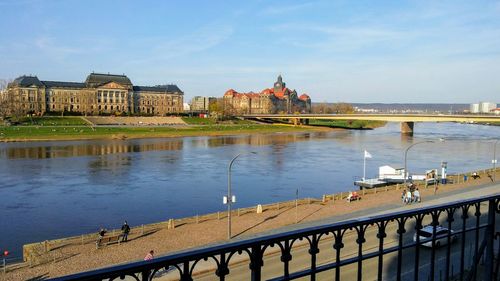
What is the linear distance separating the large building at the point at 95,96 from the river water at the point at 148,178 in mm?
71333

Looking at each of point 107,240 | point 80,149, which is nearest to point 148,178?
point 107,240

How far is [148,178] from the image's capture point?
142 feet

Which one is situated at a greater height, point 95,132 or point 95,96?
point 95,96

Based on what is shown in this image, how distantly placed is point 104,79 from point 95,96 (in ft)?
31.0

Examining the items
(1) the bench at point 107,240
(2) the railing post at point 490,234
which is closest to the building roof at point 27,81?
(1) the bench at point 107,240

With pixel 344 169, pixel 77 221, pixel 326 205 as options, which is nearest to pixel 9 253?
pixel 77 221

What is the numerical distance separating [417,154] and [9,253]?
60.7m

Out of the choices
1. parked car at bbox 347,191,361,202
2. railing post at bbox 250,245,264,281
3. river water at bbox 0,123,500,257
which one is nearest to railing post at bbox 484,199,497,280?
railing post at bbox 250,245,264,281

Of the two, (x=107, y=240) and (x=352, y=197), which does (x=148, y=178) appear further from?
(x=107, y=240)

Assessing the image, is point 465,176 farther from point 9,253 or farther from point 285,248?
point 285,248

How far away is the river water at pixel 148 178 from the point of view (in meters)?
28.3

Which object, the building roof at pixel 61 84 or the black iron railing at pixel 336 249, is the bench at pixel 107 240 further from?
the building roof at pixel 61 84

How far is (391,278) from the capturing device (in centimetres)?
1352

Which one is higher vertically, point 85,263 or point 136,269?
point 136,269
